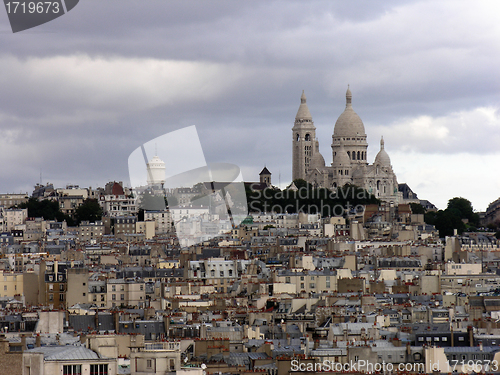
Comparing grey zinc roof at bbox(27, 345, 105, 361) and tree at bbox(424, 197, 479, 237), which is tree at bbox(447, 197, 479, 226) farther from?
grey zinc roof at bbox(27, 345, 105, 361)

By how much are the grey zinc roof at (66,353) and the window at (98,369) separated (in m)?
0.40

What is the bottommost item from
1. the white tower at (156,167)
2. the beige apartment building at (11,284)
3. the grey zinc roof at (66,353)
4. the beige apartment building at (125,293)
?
the grey zinc roof at (66,353)

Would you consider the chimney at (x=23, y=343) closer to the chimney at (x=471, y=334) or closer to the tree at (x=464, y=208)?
the chimney at (x=471, y=334)

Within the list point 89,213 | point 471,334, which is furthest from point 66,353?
point 89,213

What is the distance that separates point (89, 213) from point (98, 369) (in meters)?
137

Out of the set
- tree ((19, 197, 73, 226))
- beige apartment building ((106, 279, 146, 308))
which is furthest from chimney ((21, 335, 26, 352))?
tree ((19, 197, 73, 226))

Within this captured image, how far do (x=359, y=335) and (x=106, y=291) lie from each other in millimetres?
24906

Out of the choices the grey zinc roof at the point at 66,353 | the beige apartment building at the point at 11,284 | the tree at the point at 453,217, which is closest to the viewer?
the grey zinc roof at the point at 66,353

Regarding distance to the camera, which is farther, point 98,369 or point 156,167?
point 156,167

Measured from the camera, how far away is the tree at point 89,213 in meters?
173

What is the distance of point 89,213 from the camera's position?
17312cm

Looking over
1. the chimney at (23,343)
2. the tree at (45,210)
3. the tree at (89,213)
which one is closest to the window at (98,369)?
the chimney at (23,343)

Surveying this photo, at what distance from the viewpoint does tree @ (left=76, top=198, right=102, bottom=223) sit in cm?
17275

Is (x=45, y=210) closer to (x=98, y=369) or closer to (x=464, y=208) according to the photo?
(x=464, y=208)
